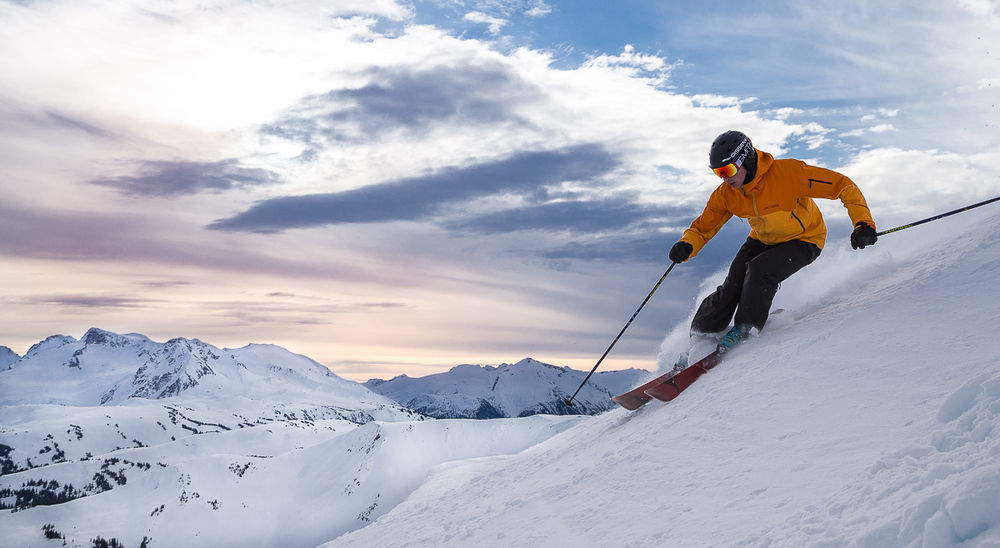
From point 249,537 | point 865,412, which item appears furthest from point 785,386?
point 249,537

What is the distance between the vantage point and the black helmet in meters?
7.51

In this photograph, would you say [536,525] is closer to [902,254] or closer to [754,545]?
[754,545]

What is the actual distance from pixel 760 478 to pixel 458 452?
120m

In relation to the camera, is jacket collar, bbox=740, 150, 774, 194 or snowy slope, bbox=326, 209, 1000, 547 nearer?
snowy slope, bbox=326, 209, 1000, 547

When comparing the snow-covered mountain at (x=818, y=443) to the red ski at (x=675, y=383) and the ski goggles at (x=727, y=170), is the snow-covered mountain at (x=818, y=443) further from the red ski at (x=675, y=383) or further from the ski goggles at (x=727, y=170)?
the ski goggles at (x=727, y=170)

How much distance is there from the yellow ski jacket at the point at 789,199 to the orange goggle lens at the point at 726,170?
1.36ft

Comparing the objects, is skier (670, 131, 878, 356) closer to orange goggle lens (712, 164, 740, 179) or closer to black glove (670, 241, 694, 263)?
orange goggle lens (712, 164, 740, 179)

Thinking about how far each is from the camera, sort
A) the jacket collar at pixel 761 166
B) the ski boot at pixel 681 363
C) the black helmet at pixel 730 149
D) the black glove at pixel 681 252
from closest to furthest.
A: the black helmet at pixel 730 149, the jacket collar at pixel 761 166, the ski boot at pixel 681 363, the black glove at pixel 681 252

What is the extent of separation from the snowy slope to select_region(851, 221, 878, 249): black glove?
2.06 ft

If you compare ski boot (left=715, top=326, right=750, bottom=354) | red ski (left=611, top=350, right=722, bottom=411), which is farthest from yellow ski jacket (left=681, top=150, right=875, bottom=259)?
red ski (left=611, top=350, right=722, bottom=411)

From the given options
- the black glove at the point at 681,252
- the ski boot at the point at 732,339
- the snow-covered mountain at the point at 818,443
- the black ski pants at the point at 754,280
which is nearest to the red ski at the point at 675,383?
the ski boot at the point at 732,339

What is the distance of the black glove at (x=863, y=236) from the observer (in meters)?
7.04

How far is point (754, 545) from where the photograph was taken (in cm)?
332

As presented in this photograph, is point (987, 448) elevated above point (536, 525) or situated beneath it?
elevated above
